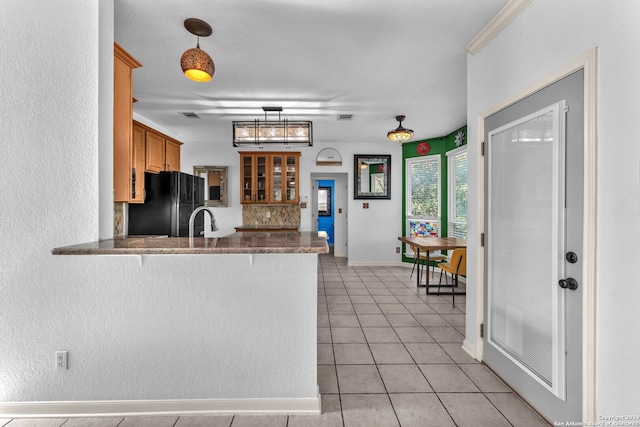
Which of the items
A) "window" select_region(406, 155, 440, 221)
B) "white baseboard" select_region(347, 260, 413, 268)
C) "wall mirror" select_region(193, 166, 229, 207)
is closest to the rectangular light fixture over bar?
"wall mirror" select_region(193, 166, 229, 207)

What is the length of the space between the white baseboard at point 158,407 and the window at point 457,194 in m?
4.10

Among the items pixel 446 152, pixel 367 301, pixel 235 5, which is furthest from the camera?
pixel 446 152

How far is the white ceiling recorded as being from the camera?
197cm

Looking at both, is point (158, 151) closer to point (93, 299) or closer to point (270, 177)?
point (270, 177)

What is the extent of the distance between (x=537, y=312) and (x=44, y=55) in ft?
11.0

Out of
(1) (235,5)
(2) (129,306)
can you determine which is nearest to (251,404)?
(2) (129,306)

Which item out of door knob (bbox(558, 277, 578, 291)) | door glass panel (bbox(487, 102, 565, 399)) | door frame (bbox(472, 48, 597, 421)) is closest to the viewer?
door frame (bbox(472, 48, 597, 421))

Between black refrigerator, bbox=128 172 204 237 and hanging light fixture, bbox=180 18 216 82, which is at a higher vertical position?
hanging light fixture, bbox=180 18 216 82

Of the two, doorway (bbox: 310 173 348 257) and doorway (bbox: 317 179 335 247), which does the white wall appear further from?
doorway (bbox: 317 179 335 247)

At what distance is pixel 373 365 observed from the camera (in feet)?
7.36

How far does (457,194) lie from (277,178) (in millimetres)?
3340

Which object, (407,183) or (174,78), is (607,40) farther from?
(407,183)

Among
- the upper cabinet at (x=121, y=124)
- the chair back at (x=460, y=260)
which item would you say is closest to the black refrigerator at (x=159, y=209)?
the upper cabinet at (x=121, y=124)

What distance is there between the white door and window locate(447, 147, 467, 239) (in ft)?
9.19
